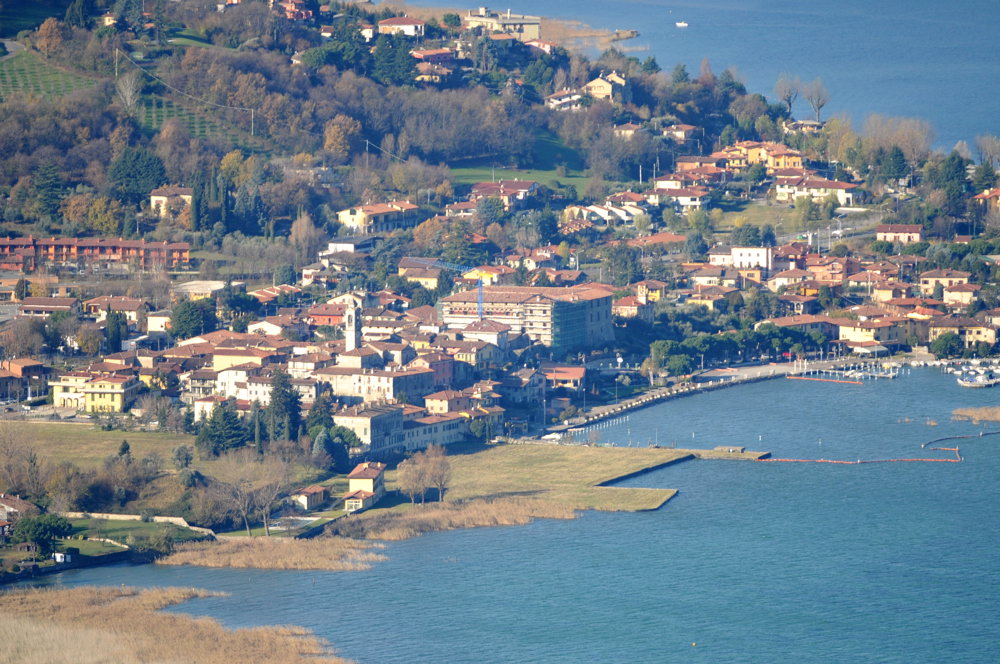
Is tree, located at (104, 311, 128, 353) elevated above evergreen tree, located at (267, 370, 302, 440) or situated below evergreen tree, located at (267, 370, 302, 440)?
above

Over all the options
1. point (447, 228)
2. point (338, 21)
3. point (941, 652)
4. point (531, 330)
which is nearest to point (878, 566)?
point (941, 652)

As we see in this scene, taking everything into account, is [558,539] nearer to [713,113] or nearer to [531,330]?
[531,330]

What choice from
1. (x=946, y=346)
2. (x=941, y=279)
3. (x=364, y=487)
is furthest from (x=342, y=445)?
(x=941, y=279)

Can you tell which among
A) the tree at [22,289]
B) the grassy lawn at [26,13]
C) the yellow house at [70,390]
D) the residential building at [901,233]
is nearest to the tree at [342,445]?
the yellow house at [70,390]

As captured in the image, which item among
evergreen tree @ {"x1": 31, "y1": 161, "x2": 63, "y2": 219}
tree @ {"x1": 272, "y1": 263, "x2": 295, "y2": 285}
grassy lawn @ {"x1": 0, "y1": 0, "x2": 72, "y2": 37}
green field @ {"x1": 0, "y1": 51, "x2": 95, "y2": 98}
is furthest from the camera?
grassy lawn @ {"x1": 0, "y1": 0, "x2": 72, "y2": 37}

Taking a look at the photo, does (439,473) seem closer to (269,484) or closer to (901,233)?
(269,484)

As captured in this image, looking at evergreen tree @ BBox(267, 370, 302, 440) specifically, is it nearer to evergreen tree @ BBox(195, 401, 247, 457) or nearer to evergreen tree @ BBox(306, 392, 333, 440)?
evergreen tree @ BBox(306, 392, 333, 440)

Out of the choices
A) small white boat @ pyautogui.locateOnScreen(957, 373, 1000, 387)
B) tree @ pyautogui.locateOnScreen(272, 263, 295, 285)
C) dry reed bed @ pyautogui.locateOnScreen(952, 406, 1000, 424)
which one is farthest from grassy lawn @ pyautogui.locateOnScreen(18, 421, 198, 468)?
small white boat @ pyautogui.locateOnScreen(957, 373, 1000, 387)

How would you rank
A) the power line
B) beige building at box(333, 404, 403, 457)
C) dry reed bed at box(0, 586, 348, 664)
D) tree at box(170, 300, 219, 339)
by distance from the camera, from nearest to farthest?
dry reed bed at box(0, 586, 348, 664)
beige building at box(333, 404, 403, 457)
tree at box(170, 300, 219, 339)
the power line
